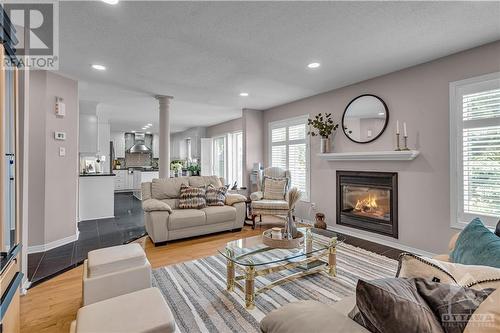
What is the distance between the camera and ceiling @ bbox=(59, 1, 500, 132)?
2.10 meters

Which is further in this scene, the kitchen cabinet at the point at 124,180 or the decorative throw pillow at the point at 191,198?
the kitchen cabinet at the point at 124,180

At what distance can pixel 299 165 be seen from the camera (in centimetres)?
528

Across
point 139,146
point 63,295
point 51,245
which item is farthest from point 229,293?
point 139,146

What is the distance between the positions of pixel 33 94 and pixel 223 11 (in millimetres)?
3081

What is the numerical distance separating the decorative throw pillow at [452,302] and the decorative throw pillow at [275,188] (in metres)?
4.01

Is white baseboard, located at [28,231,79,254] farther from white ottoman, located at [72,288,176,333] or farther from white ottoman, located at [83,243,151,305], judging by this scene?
white ottoman, located at [72,288,176,333]

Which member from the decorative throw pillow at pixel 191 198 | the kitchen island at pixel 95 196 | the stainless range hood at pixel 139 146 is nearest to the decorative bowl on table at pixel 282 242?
the decorative throw pillow at pixel 191 198

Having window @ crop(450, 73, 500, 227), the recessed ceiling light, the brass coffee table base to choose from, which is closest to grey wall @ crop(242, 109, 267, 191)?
the recessed ceiling light

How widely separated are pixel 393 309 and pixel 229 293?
73.4 inches

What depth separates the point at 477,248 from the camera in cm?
135

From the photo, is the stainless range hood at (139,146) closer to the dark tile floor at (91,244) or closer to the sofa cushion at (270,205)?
the dark tile floor at (91,244)

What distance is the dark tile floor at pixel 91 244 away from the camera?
2.85 metres

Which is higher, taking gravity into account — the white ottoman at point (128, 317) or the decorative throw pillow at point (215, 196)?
the decorative throw pillow at point (215, 196)

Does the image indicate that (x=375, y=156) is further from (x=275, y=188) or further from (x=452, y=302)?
(x=452, y=302)
